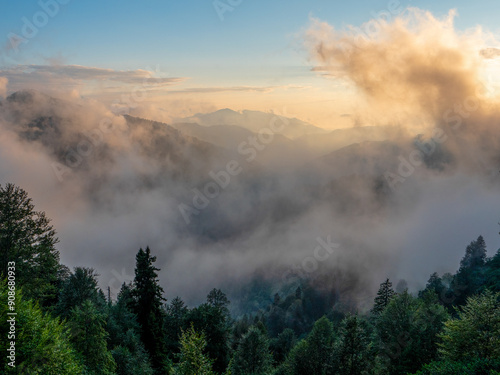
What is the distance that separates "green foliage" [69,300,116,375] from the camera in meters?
30.2

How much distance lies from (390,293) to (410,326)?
1316 inches

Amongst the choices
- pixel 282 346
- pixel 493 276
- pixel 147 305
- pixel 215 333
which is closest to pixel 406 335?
pixel 215 333

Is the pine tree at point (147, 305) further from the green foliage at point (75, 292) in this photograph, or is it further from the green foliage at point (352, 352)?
the green foliage at point (352, 352)

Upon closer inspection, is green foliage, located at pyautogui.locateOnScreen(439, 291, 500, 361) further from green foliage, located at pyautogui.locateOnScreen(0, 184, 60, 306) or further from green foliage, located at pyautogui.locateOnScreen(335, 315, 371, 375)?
green foliage, located at pyautogui.locateOnScreen(0, 184, 60, 306)

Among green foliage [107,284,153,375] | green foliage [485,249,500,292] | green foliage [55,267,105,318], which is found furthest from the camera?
green foliage [485,249,500,292]

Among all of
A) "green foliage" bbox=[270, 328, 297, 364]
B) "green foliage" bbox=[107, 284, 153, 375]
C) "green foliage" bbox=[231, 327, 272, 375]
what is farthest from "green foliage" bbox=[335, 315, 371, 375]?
"green foliage" bbox=[270, 328, 297, 364]

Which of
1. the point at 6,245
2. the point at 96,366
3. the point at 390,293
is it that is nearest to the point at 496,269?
the point at 390,293

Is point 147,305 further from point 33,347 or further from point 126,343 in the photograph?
point 33,347

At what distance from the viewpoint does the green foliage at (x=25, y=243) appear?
3750 cm

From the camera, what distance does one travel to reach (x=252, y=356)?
4800 centimetres

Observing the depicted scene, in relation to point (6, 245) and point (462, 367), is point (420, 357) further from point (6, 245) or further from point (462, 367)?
point (6, 245)

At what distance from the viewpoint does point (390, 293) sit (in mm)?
79000

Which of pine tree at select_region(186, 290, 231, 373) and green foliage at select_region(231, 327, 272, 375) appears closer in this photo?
green foliage at select_region(231, 327, 272, 375)

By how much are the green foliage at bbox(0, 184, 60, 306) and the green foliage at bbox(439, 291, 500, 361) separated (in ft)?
147
